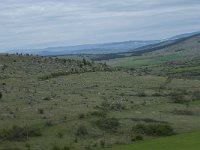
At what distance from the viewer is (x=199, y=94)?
238 ft

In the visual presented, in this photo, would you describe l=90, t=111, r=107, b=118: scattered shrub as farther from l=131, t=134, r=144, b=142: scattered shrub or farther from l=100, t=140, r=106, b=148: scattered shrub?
l=100, t=140, r=106, b=148: scattered shrub

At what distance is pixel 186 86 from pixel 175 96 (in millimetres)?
18256

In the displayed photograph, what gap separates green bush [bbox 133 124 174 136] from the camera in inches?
1879

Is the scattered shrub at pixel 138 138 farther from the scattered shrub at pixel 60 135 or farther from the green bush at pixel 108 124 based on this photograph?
the scattered shrub at pixel 60 135

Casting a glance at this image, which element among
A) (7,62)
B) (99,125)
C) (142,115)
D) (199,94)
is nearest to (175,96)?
(199,94)

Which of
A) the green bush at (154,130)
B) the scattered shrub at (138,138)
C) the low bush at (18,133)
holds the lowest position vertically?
the scattered shrub at (138,138)

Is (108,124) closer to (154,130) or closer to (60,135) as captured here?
(154,130)

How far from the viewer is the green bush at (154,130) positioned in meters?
47.7

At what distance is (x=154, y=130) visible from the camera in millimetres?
48375

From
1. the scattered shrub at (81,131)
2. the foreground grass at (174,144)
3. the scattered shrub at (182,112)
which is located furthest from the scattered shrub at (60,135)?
the scattered shrub at (182,112)

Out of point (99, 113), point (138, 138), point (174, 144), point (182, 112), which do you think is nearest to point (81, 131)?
point (138, 138)

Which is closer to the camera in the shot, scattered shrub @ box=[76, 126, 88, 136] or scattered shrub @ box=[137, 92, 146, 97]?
scattered shrub @ box=[76, 126, 88, 136]

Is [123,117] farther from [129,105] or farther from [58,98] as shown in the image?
[58,98]

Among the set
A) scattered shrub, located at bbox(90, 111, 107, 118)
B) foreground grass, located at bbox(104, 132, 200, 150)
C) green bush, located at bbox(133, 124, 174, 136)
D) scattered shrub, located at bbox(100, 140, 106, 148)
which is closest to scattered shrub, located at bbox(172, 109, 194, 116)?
green bush, located at bbox(133, 124, 174, 136)
